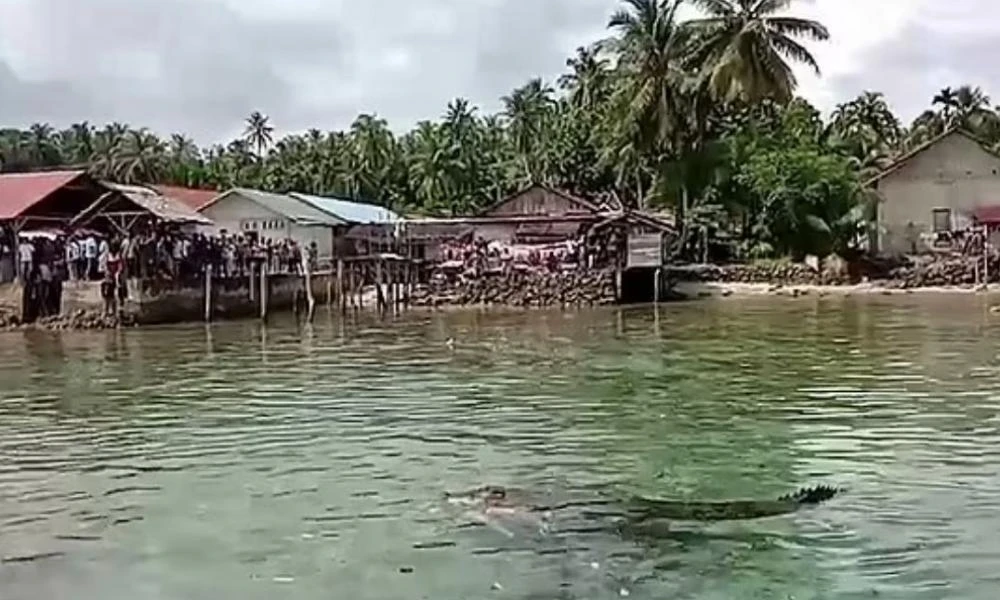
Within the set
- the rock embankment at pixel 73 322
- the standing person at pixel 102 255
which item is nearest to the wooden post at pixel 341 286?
the standing person at pixel 102 255

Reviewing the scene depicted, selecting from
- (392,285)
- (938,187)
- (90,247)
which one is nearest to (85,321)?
(90,247)

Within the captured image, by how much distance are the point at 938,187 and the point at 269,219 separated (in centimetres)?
2972

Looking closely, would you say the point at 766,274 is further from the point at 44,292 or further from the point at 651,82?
the point at 44,292

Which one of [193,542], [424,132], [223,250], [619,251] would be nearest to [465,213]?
[424,132]

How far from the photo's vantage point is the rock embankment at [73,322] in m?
41.3

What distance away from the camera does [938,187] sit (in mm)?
62688

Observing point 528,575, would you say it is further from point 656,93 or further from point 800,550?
point 656,93

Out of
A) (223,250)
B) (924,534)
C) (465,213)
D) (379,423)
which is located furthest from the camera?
(465,213)

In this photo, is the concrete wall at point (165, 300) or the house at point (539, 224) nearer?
the concrete wall at point (165, 300)

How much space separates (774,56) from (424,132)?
130 ft

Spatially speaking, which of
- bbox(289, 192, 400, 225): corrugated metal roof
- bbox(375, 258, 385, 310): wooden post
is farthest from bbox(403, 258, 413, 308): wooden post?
bbox(289, 192, 400, 225): corrugated metal roof

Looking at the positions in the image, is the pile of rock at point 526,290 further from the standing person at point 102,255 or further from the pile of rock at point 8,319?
the pile of rock at point 8,319

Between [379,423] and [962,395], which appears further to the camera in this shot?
[962,395]

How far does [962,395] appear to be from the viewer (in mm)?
22969
